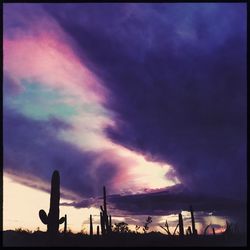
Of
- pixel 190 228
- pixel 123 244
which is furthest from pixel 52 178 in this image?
pixel 190 228

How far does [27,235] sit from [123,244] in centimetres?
598

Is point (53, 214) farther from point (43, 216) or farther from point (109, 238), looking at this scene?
point (109, 238)

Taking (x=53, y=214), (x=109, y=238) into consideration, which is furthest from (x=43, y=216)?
(x=109, y=238)

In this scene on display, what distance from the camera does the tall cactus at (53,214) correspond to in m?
15.9

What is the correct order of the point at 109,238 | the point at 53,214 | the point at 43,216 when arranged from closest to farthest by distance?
1. the point at 43,216
2. the point at 53,214
3. the point at 109,238

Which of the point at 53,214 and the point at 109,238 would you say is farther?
the point at 109,238

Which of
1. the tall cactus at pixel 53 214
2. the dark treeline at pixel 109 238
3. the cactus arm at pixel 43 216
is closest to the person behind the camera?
the cactus arm at pixel 43 216

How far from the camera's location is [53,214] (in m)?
16.2

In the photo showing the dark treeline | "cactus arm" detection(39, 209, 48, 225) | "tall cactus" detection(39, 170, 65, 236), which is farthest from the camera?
the dark treeline

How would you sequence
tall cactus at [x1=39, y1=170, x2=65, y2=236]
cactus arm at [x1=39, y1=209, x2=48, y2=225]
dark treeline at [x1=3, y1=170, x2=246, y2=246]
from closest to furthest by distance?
cactus arm at [x1=39, y1=209, x2=48, y2=225] < tall cactus at [x1=39, y1=170, x2=65, y2=236] < dark treeline at [x1=3, y1=170, x2=246, y2=246]

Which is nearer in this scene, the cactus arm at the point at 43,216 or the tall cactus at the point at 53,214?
the cactus arm at the point at 43,216

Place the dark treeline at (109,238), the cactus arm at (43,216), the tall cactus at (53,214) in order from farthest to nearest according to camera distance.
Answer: the dark treeline at (109,238)
the tall cactus at (53,214)
the cactus arm at (43,216)

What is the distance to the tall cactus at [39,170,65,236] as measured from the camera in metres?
15.9

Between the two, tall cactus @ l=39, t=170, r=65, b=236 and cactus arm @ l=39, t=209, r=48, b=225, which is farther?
tall cactus @ l=39, t=170, r=65, b=236
